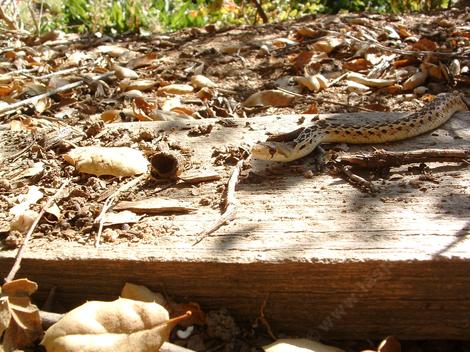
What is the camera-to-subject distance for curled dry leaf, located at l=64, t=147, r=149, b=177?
88.4 inches

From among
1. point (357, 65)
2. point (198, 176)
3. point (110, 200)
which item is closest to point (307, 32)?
point (357, 65)

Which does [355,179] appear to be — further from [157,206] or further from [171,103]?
[171,103]

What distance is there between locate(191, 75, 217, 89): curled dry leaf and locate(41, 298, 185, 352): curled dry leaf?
96.6 inches

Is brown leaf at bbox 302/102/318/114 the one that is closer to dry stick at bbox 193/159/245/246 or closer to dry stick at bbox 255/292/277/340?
dry stick at bbox 193/159/245/246

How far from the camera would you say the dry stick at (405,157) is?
212cm

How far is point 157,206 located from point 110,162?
1.29 ft

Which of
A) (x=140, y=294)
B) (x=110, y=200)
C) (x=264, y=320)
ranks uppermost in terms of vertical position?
(x=110, y=200)

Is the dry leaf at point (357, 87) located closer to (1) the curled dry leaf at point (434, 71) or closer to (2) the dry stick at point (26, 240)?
(1) the curled dry leaf at point (434, 71)

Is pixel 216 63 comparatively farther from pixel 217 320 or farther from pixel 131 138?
pixel 217 320

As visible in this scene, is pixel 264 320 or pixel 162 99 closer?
pixel 264 320

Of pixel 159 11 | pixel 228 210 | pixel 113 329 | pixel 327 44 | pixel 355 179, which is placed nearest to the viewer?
pixel 113 329

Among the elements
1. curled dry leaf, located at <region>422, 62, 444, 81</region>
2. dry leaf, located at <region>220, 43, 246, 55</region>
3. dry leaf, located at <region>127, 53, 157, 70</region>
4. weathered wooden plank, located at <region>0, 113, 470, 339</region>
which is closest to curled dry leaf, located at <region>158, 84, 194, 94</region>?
dry leaf, located at <region>127, 53, 157, 70</region>

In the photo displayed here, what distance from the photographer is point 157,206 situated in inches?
78.7

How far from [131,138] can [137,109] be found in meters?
0.54
